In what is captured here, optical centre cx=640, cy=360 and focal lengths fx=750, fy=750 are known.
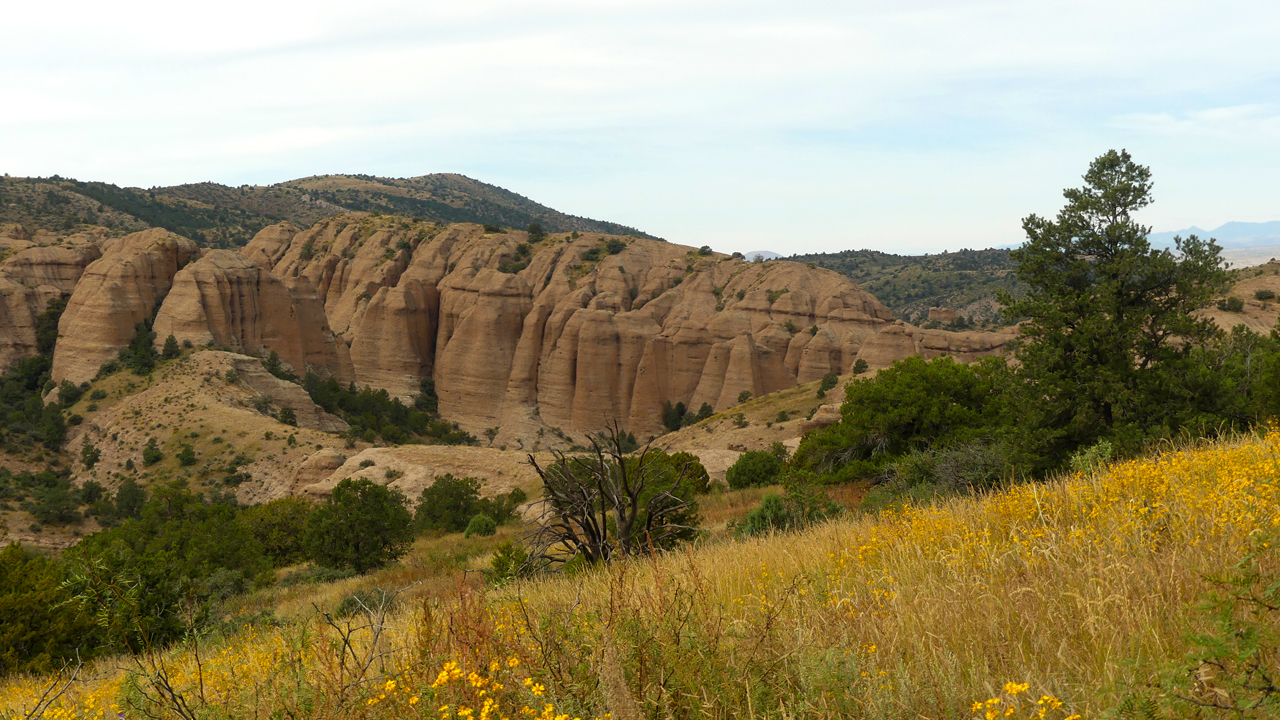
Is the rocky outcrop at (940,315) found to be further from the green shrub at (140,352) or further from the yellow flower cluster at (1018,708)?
the yellow flower cluster at (1018,708)

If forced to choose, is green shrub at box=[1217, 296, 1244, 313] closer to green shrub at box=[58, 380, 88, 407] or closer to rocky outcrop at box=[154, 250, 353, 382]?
rocky outcrop at box=[154, 250, 353, 382]

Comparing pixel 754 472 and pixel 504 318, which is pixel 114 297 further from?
pixel 754 472

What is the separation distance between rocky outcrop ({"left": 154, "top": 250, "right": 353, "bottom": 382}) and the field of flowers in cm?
5882

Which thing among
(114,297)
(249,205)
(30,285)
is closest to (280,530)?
(114,297)

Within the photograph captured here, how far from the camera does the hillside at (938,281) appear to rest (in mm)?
85750

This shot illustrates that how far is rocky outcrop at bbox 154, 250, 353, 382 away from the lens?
56094mm

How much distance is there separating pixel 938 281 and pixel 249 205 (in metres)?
109

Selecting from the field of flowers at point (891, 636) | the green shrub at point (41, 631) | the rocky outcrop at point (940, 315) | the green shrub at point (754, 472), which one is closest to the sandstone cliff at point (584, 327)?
the rocky outcrop at point (940, 315)

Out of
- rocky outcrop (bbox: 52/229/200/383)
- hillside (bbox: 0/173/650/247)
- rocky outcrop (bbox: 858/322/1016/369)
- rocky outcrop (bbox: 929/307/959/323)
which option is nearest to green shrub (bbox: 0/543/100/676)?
rocky outcrop (bbox: 52/229/200/383)

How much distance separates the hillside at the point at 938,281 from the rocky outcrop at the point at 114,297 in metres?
63.7

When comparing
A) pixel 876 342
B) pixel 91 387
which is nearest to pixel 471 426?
pixel 91 387

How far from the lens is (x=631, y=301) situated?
74.1m

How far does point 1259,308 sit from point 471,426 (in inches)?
2304

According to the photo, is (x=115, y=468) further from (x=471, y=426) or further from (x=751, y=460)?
(x=751, y=460)
